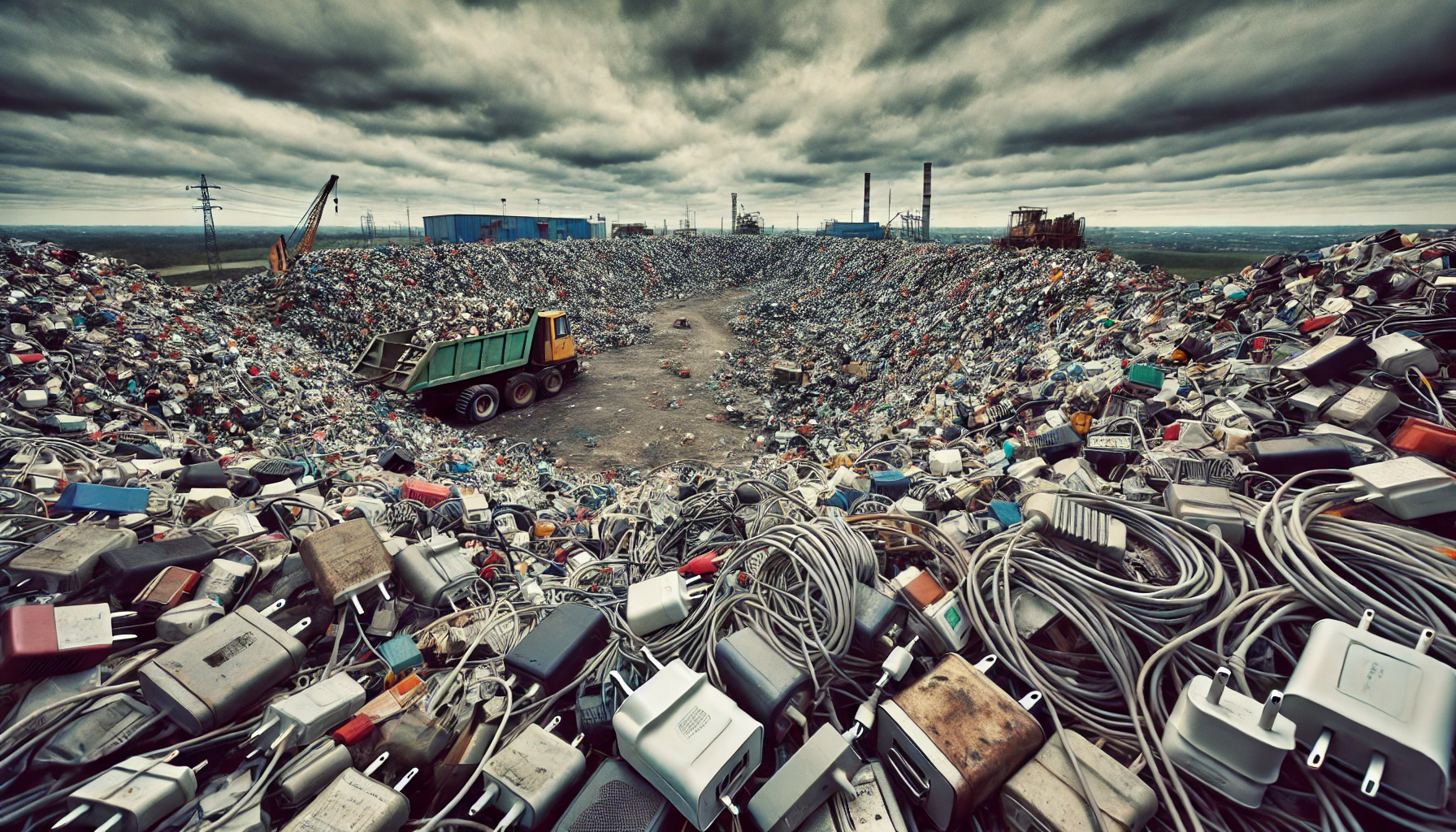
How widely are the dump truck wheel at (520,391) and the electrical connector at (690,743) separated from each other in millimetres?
9109

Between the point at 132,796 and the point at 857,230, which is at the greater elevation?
the point at 857,230

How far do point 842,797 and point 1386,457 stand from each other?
3.32 m

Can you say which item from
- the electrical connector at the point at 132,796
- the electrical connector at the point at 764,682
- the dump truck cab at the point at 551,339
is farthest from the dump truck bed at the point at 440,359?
the electrical connector at the point at 764,682

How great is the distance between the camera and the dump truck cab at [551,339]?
33.6 feet

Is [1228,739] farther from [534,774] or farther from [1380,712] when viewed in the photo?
[534,774]

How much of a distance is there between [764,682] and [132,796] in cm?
190

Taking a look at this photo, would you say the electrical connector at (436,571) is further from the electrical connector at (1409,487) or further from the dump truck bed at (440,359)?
the dump truck bed at (440,359)

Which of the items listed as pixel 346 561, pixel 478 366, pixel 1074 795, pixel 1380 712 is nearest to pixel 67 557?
pixel 346 561

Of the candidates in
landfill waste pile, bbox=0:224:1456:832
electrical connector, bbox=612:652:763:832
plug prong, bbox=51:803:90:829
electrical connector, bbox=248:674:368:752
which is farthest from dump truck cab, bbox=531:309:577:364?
electrical connector, bbox=612:652:763:832

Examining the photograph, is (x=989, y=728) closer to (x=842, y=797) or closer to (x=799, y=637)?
(x=842, y=797)

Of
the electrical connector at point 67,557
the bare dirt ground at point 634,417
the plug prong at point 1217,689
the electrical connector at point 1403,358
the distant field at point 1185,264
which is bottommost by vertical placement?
the bare dirt ground at point 634,417

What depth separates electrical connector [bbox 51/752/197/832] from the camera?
150cm

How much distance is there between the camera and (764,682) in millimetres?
1787

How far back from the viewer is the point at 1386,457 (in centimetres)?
267
